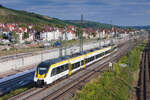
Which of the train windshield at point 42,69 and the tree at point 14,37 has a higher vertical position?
the tree at point 14,37

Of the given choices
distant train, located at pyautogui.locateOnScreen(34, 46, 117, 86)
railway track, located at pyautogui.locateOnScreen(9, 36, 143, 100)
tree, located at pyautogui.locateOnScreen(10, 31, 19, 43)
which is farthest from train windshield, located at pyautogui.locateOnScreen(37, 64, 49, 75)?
tree, located at pyautogui.locateOnScreen(10, 31, 19, 43)

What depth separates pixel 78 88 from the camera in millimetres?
23594

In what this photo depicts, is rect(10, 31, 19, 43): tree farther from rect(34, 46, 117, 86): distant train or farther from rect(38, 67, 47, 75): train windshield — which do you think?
rect(38, 67, 47, 75): train windshield

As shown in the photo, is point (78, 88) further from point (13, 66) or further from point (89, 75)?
point (13, 66)

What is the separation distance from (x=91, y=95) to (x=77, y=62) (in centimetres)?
862

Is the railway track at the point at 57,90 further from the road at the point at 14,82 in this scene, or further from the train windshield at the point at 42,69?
the road at the point at 14,82

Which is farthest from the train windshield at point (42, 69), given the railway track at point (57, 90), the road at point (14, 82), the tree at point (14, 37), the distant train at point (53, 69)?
the tree at point (14, 37)

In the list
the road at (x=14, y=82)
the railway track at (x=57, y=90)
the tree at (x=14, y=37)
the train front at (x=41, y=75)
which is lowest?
the road at (x=14, y=82)

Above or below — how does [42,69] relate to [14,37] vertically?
below

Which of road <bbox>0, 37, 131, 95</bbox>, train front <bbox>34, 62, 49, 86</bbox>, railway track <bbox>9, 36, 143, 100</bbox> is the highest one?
train front <bbox>34, 62, 49, 86</bbox>

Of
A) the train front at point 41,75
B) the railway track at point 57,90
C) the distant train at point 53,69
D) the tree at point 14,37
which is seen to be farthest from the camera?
the tree at point 14,37

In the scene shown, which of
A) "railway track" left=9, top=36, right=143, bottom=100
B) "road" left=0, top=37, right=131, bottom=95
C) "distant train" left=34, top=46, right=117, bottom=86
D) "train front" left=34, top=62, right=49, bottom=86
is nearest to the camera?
"railway track" left=9, top=36, right=143, bottom=100

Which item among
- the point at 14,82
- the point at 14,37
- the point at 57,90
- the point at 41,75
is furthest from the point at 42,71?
the point at 14,37

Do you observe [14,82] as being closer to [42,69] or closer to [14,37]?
[42,69]
